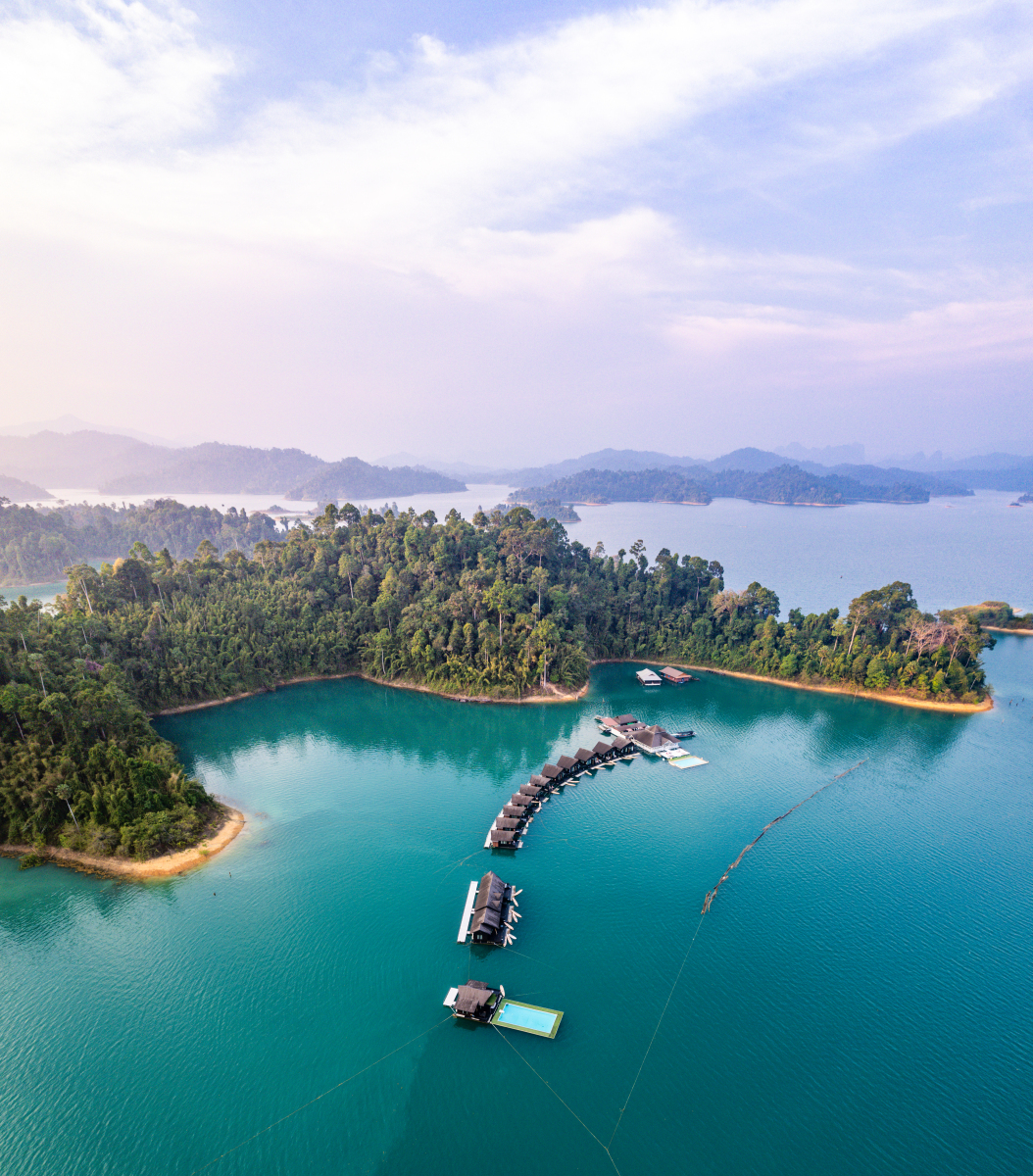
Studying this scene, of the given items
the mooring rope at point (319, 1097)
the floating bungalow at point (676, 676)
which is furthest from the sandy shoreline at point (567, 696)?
the mooring rope at point (319, 1097)

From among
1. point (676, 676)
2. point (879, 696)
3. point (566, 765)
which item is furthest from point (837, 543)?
point (566, 765)

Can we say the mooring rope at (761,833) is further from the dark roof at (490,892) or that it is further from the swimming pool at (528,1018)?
the dark roof at (490,892)

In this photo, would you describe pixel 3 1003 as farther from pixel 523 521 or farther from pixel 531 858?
pixel 523 521

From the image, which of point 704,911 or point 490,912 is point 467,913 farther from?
point 704,911

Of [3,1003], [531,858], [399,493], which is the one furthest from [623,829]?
[399,493]

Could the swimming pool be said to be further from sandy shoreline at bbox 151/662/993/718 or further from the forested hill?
the forested hill

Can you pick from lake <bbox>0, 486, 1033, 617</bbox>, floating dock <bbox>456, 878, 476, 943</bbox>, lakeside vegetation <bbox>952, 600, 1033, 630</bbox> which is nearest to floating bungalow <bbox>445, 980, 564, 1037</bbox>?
floating dock <bbox>456, 878, 476, 943</bbox>

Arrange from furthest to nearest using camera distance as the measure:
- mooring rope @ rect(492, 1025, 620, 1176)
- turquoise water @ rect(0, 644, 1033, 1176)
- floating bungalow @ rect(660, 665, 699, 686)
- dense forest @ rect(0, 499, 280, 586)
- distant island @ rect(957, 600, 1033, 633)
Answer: dense forest @ rect(0, 499, 280, 586)
distant island @ rect(957, 600, 1033, 633)
floating bungalow @ rect(660, 665, 699, 686)
turquoise water @ rect(0, 644, 1033, 1176)
mooring rope @ rect(492, 1025, 620, 1176)
